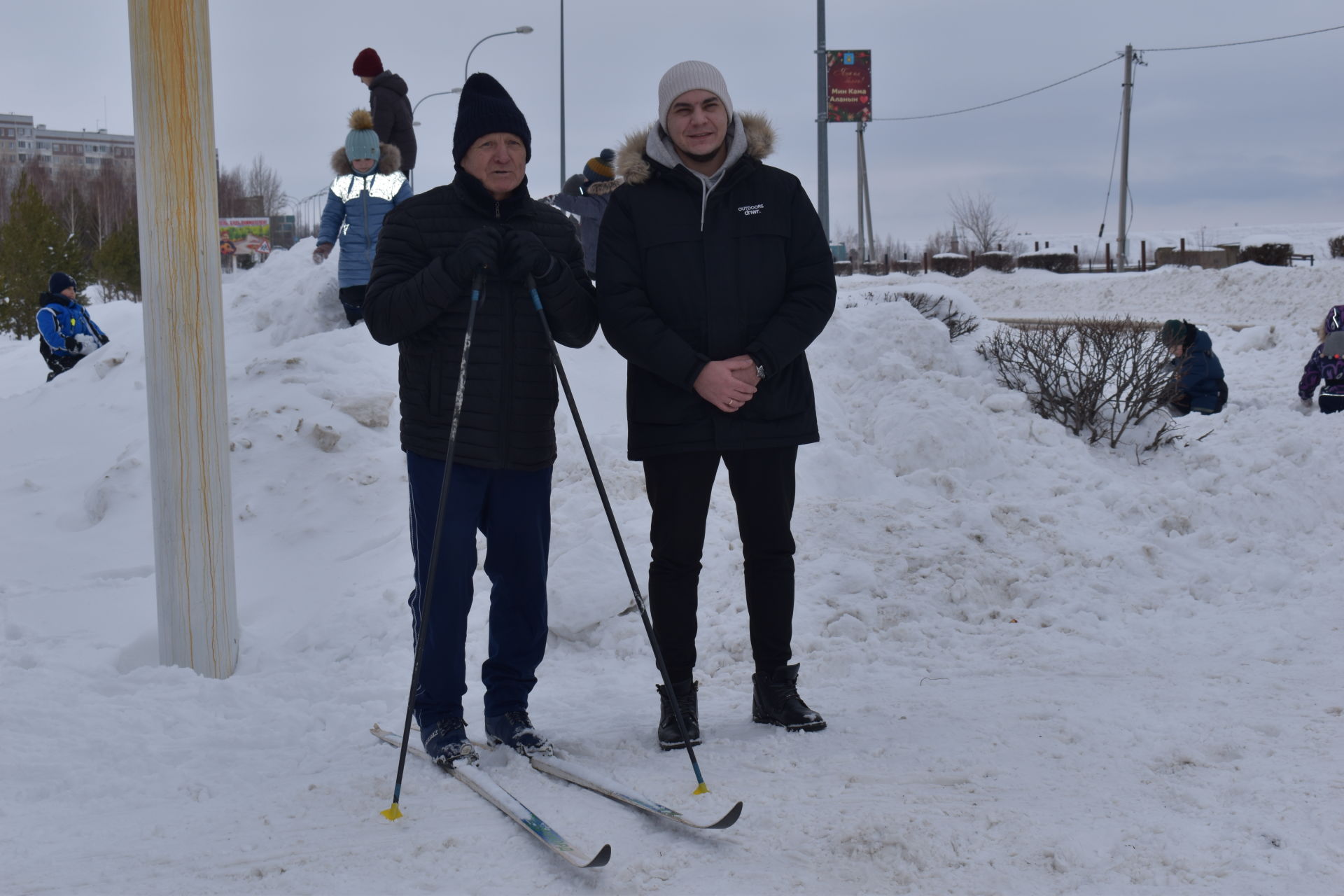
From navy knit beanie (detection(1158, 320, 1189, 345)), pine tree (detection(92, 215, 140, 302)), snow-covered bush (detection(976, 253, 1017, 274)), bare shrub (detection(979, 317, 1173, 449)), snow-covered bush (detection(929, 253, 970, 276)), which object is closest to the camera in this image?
bare shrub (detection(979, 317, 1173, 449))

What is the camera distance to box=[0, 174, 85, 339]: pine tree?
27.3m

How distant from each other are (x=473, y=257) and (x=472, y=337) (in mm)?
263

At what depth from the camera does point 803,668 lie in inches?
167

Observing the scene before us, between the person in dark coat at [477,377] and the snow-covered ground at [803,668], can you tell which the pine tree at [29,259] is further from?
the person in dark coat at [477,377]

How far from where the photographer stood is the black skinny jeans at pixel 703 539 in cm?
339

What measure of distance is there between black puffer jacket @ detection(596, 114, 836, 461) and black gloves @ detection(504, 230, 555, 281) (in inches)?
9.0

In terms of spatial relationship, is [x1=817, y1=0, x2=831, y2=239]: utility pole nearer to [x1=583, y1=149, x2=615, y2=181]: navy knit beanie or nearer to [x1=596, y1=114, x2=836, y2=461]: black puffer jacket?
[x1=583, y1=149, x2=615, y2=181]: navy knit beanie

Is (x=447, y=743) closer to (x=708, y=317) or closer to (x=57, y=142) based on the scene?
(x=708, y=317)

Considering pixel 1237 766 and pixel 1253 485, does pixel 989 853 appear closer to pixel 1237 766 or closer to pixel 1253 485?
pixel 1237 766

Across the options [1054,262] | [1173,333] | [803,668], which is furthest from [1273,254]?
[803,668]

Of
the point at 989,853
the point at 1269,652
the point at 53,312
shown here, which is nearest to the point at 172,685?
the point at 989,853

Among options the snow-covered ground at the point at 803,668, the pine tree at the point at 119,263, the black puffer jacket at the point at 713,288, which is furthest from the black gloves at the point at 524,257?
the pine tree at the point at 119,263

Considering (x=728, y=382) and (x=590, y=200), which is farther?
(x=590, y=200)

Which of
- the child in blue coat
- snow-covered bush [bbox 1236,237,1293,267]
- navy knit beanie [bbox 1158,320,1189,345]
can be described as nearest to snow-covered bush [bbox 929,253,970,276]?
snow-covered bush [bbox 1236,237,1293,267]
